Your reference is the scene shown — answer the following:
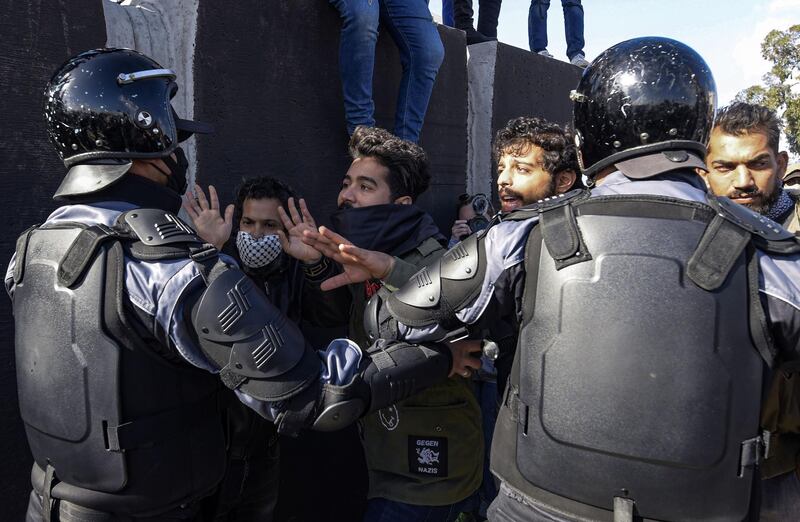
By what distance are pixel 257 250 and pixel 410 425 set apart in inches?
36.8

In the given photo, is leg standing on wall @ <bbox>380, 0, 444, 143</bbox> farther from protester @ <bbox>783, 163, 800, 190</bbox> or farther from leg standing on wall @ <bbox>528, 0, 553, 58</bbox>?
leg standing on wall @ <bbox>528, 0, 553, 58</bbox>

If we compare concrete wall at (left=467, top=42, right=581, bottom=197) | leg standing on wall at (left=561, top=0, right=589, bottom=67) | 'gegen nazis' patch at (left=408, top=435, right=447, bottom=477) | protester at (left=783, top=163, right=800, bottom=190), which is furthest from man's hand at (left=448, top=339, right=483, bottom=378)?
leg standing on wall at (left=561, top=0, right=589, bottom=67)

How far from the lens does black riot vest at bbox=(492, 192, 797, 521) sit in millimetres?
1365

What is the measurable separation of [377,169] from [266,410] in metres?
A: 1.29

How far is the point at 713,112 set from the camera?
5.41 ft

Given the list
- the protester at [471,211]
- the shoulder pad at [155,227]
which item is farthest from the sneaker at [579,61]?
the shoulder pad at [155,227]

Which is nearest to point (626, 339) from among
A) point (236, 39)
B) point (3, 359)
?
point (3, 359)

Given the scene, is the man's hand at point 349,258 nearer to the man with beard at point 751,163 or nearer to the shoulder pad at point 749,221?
the shoulder pad at point 749,221

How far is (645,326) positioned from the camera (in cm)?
138

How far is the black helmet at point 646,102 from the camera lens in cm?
158

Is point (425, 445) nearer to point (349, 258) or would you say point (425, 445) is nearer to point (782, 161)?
point (349, 258)

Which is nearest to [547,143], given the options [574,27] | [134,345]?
[134,345]

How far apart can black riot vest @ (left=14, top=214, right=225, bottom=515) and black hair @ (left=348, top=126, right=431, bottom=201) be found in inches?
48.7

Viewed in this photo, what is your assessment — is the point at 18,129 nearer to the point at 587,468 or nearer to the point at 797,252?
the point at 587,468
